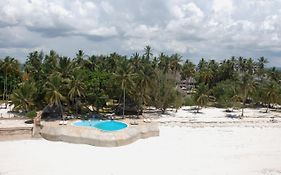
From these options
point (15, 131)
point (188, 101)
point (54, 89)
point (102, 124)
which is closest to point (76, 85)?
point (54, 89)

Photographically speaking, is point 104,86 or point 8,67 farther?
point 8,67

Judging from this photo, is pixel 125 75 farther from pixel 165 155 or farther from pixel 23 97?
pixel 165 155

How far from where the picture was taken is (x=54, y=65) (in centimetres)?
5278

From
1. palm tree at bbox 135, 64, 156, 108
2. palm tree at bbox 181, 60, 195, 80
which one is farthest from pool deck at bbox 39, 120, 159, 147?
palm tree at bbox 181, 60, 195, 80

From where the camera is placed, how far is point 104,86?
55281 mm

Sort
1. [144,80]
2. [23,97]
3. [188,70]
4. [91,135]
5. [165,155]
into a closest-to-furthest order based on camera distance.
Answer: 1. [165,155]
2. [91,135]
3. [23,97]
4. [144,80]
5. [188,70]

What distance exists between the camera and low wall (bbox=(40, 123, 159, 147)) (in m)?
37.4

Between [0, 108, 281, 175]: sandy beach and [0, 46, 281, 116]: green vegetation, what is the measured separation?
416 inches

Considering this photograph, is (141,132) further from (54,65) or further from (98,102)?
(54,65)

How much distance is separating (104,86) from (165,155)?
24.1 m

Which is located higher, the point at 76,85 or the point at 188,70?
the point at 188,70

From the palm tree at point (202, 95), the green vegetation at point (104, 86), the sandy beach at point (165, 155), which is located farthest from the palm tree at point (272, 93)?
the sandy beach at point (165, 155)

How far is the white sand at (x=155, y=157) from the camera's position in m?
29.4

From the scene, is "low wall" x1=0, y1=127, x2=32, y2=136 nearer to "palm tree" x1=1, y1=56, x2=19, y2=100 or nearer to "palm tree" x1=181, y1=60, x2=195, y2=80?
"palm tree" x1=1, y1=56, x2=19, y2=100
